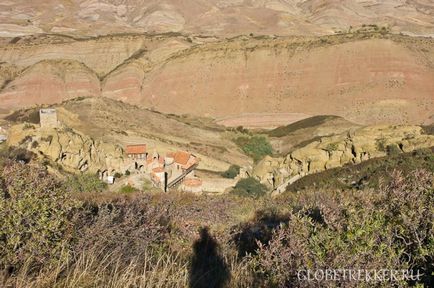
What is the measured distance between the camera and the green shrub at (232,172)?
54.4 meters

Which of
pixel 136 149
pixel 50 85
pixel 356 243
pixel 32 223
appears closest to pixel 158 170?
pixel 136 149

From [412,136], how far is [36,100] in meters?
73.0

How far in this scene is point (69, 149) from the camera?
152 feet

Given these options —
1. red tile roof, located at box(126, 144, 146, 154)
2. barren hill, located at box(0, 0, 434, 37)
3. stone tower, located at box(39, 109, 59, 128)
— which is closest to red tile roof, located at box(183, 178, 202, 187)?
red tile roof, located at box(126, 144, 146, 154)

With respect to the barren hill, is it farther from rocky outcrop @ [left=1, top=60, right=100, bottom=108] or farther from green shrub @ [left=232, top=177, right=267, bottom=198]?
green shrub @ [left=232, top=177, right=267, bottom=198]

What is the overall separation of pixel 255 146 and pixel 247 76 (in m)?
24.7

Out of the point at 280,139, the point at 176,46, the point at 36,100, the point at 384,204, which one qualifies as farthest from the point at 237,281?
the point at 176,46

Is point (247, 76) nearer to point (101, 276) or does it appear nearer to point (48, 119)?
point (48, 119)

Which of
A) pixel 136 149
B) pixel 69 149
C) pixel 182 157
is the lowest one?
pixel 182 157

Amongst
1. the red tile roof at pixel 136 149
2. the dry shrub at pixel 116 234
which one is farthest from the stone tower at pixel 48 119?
the dry shrub at pixel 116 234

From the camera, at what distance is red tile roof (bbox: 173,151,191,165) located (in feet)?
171

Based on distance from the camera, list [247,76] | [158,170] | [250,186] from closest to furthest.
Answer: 1. [250,186]
2. [158,170]
3. [247,76]

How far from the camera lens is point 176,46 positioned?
11181cm

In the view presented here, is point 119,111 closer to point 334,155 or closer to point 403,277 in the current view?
point 334,155
